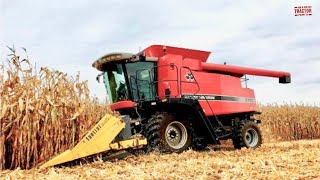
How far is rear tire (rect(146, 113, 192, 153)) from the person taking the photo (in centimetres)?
855

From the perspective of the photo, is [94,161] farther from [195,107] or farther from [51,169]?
[195,107]

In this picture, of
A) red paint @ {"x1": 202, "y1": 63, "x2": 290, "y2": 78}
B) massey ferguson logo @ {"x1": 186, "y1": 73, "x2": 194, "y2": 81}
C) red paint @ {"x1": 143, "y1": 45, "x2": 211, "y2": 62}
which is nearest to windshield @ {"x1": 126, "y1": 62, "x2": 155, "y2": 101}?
red paint @ {"x1": 143, "y1": 45, "x2": 211, "y2": 62}

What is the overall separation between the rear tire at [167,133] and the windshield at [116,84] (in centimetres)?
132

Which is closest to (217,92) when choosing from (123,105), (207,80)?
(207,80)

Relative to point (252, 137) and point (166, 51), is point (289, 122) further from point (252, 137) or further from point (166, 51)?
point (166, 51)

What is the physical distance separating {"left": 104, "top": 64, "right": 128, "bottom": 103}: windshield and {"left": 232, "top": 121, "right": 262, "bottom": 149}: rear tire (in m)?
3.28

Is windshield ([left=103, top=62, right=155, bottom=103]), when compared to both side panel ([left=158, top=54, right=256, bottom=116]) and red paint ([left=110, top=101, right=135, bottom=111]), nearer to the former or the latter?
side panel ([left=158, top=54, right=256, bottom=116])

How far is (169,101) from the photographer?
9109 millimetres

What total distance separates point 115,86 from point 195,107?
1.95 m

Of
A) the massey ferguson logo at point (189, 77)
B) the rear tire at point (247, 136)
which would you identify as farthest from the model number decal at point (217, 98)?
the rear tire at point (247, 136)

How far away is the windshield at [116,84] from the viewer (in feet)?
32.2

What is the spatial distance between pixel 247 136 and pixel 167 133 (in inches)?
145

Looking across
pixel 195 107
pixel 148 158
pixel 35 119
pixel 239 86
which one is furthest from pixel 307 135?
pixel 35 119

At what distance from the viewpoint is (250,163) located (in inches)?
244
